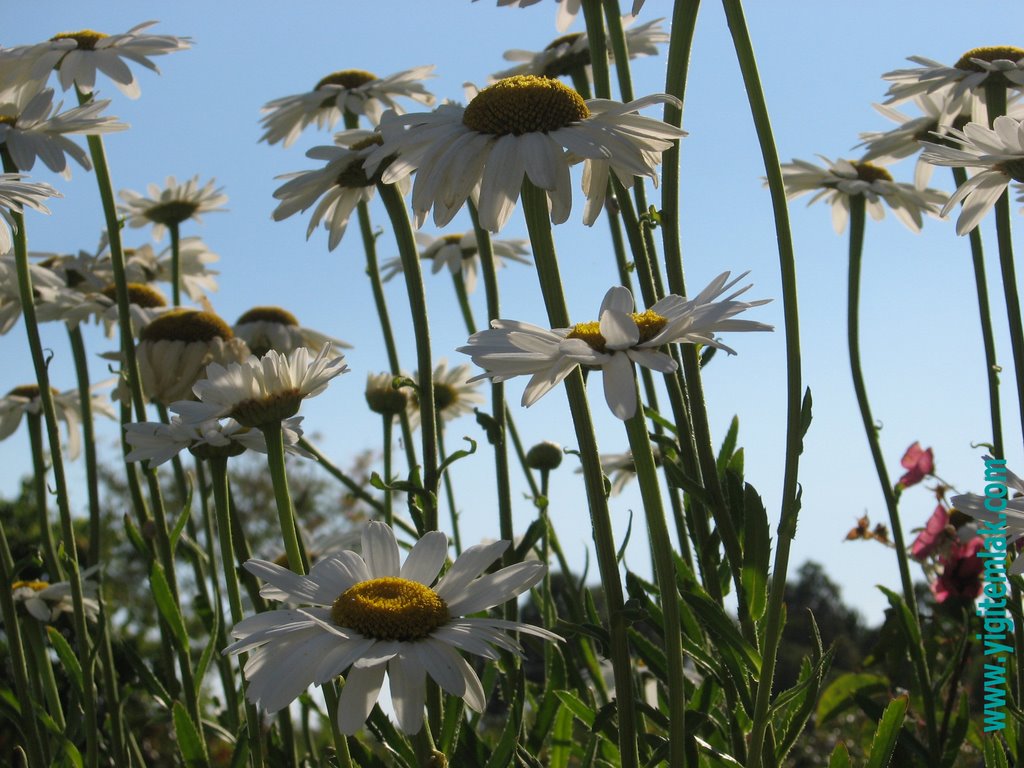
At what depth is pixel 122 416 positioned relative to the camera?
364cm

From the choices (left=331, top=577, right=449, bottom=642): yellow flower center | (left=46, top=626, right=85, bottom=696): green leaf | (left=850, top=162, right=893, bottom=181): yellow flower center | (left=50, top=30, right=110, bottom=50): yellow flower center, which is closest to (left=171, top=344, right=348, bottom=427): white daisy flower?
(left=331, top=577, right=449, bottom=642): yellow flower center

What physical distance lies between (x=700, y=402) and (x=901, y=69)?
1442 mm

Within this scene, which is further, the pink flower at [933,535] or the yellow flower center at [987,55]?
the pink flower at [933,535]

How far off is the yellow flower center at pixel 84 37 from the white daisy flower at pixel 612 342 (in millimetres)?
2177

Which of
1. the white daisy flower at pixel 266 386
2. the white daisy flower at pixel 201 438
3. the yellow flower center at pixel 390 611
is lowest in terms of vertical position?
the yellow flower center at pixel 390 611

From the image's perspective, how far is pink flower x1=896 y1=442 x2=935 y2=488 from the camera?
10.5 ft


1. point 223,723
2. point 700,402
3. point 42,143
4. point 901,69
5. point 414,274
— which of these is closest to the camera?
point 700,402

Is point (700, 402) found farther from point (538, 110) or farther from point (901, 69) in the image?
point (901, 69)

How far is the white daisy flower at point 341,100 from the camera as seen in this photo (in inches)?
137

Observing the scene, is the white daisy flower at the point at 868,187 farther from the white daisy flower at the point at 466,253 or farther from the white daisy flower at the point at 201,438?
the white daisy flower at the point at 201,438

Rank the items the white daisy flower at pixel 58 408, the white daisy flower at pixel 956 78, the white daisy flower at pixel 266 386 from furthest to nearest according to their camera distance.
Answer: the white daisy flower at pixel 58 408 → the white daisy flower at pixel 956 78 → the white daisy flower at pixel 266 386

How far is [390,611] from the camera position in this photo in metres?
1.62

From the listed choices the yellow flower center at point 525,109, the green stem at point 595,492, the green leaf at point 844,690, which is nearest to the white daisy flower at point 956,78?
the yellow flower center at point 525,109

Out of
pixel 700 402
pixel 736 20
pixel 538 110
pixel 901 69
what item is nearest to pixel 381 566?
pixel 700 402
